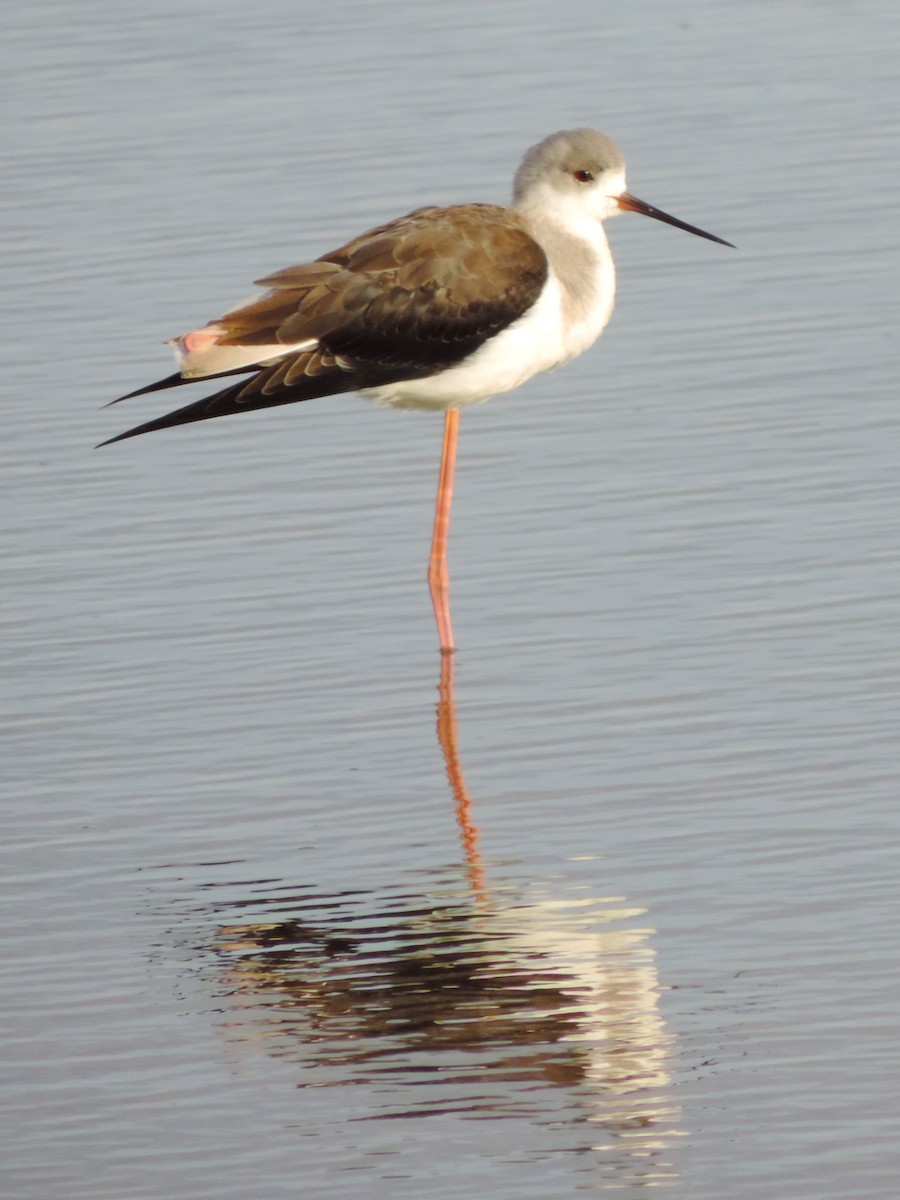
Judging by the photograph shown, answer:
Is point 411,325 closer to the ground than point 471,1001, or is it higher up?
higher up

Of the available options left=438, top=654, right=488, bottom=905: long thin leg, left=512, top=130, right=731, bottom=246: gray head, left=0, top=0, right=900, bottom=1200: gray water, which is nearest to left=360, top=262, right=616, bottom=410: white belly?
left=512, top=130, right=731, bottom=246: gray head

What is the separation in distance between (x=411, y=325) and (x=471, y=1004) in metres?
3.50

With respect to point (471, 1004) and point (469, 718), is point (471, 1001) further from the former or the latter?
point (469, 718)

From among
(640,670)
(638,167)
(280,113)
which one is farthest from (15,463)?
(280,113)

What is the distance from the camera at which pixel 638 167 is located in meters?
13.4

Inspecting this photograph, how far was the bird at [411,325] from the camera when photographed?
28.1 feet

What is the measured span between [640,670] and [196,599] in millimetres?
1663

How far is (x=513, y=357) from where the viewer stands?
8742mm

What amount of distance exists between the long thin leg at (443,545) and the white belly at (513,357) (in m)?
0.13

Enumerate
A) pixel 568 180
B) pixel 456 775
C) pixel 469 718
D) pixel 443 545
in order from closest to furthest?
1. pixel 456 775
2. pixel 469 718
3. pixel 443 545
4. pixel 568 180

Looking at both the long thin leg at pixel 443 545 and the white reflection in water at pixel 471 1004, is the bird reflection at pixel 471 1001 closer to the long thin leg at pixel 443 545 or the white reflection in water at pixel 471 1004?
the white reflection in water at pixel 471 1004

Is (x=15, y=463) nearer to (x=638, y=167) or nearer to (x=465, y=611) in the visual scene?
(x=465, y=611)

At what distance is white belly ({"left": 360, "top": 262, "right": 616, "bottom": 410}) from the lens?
8.72m

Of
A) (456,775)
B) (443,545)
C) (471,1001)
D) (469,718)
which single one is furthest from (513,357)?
(471,1001)
